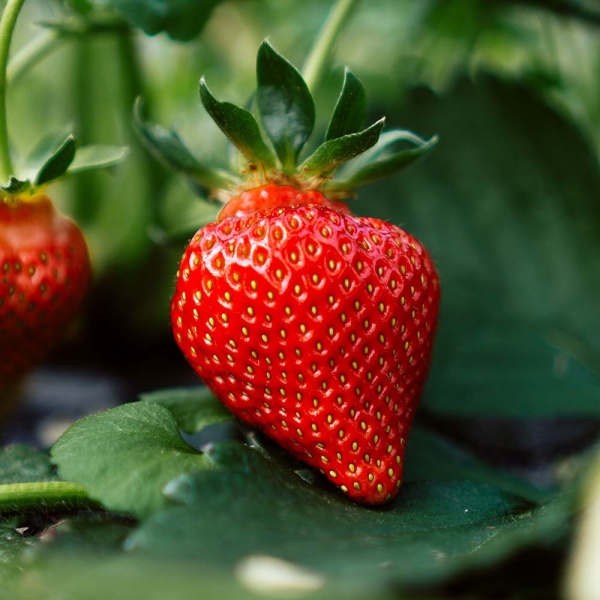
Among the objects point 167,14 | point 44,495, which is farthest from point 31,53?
point 44,495

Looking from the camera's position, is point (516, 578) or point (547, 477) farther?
point (547, 477)

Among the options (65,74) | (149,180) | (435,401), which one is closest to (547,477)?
(435,401)

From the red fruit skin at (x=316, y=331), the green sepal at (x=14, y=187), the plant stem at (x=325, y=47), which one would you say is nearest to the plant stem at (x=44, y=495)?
the red fruit skin at (x=316, y=331)

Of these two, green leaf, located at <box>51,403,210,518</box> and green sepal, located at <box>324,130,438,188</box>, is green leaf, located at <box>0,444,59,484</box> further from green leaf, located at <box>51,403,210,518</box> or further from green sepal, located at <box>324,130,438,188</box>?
green sepal, located at <box>324,130,438,188</box>

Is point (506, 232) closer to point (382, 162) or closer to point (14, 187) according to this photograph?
point (382, 162)

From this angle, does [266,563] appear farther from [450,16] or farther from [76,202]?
[450,16]
